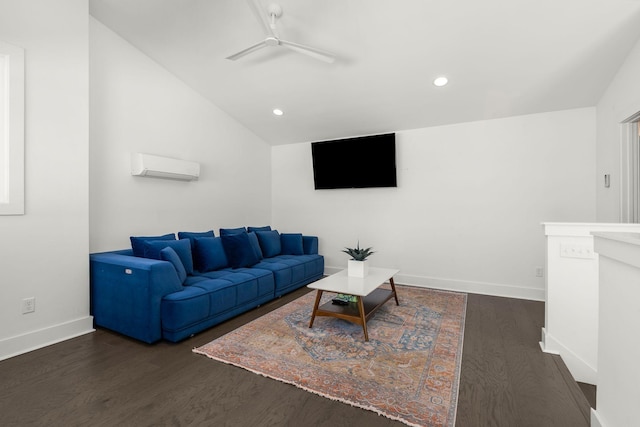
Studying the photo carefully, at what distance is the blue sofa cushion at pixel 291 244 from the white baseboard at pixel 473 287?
167 cm

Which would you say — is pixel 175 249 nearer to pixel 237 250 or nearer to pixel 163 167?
pixel 237 250

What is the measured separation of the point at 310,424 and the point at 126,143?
3604 mm

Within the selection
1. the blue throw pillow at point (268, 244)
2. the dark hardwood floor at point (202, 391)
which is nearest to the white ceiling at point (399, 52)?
the blue throw pillow at point (268, 244)

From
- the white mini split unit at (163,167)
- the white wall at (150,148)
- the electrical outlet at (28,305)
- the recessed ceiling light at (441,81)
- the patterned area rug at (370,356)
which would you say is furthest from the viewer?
the white mini split unit at (163,167)

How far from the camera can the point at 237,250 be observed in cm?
391

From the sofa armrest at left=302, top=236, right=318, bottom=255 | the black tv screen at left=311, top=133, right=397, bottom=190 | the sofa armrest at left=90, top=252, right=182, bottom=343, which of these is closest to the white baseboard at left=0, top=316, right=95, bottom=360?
the sofa armrest at left=90, top=252, right=182, bottom=343

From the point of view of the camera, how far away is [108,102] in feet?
11.2

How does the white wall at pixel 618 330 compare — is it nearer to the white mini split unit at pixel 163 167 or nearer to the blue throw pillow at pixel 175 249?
the blue throw pillow at pixel 175 249

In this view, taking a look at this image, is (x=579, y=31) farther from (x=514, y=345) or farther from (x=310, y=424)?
(x=310, y=424)

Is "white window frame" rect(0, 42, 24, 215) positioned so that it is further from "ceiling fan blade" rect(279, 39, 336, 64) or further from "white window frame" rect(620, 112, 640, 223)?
"white window frame" rect(620, 112, 640, 223)

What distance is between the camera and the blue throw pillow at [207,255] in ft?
11.9

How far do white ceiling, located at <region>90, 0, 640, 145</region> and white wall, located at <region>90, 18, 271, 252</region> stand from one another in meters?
0.26

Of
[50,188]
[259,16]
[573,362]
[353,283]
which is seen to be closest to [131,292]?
[50,188]

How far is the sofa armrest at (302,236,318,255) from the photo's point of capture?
16.6 feet
